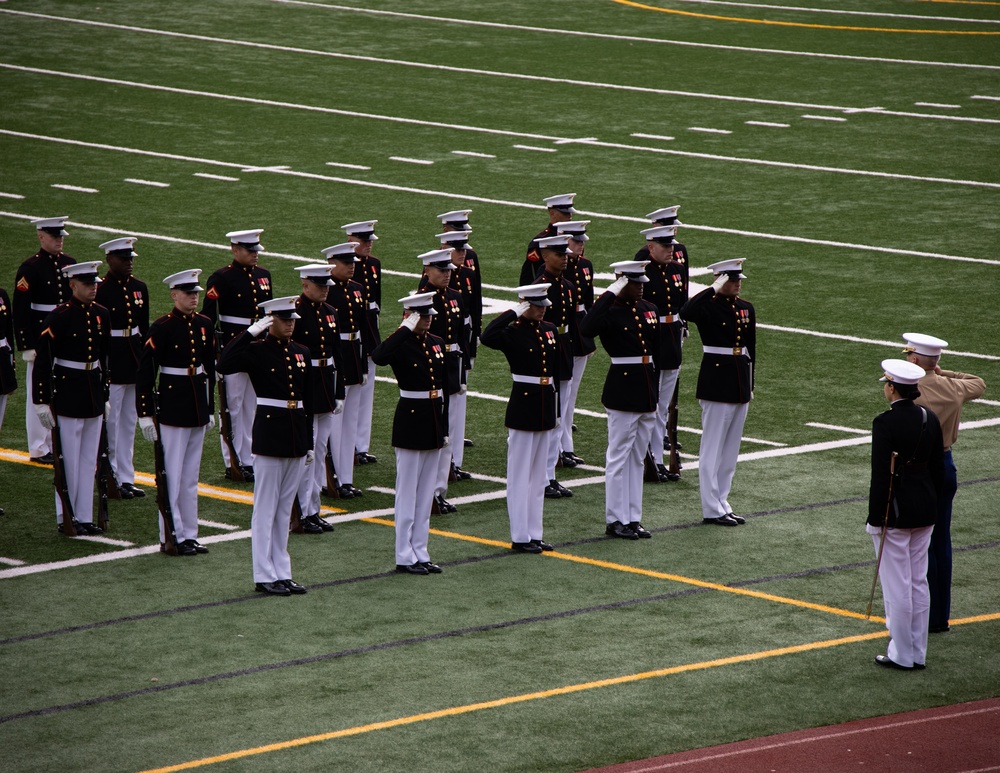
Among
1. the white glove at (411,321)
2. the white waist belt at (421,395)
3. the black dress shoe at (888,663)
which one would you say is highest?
the white glove at (411,321)

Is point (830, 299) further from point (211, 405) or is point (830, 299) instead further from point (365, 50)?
point (365, 50)

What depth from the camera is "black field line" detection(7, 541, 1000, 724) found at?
885cm

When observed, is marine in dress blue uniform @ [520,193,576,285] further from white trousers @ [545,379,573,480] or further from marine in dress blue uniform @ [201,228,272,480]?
marine in dress blue uniform @ [201,228,272,480]

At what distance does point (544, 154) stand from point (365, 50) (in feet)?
26.8

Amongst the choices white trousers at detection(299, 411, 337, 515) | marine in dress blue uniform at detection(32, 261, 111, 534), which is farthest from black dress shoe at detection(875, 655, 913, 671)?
marine in dress blue uniform at detection(32, 261, 111, 534)

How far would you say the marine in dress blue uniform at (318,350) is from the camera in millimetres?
11914

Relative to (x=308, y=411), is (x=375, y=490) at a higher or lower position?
lower

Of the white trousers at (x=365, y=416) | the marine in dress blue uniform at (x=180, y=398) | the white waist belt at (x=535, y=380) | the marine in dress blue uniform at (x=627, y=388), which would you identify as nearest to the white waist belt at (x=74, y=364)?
the marine in dress blue uniform at (x=180, y=398)

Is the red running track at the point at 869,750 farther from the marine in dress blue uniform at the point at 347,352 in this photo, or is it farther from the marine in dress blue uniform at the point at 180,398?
the marine in dress blue uniform at the point at 347,352

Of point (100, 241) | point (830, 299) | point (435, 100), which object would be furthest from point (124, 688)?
point (435, 100)

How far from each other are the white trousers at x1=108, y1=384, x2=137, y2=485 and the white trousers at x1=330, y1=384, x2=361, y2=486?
148 centimetres

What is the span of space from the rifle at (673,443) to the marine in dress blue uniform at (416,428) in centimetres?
261

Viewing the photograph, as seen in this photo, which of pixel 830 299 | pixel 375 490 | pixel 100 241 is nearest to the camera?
pixel 375 490

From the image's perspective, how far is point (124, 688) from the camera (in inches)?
355
